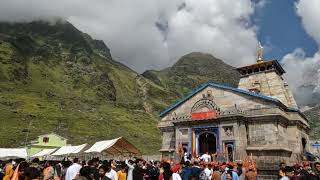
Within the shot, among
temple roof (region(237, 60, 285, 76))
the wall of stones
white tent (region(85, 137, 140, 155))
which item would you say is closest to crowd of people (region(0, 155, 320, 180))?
white tent (region(85, 137, 140, 155))

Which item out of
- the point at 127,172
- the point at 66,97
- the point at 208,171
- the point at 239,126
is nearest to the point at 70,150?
the point at 239,126

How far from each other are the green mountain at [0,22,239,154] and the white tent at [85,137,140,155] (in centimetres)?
4580

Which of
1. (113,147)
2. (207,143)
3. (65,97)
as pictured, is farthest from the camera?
(65,97)

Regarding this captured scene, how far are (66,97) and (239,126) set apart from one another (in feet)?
355

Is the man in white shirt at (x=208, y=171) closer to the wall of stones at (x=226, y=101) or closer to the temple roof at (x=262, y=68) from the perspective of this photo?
the wall of stones at (x=226, y=101)

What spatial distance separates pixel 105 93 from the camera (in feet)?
516

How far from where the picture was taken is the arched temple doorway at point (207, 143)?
34188 mm

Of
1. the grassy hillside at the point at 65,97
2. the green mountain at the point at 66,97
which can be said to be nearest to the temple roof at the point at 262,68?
the green mountain at the point at 66,97

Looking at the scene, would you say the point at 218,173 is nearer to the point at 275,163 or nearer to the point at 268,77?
the point at 275,163

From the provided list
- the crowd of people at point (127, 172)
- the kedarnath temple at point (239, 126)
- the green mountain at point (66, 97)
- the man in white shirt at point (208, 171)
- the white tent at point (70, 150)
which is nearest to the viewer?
the crowd of people at point (127, 172)

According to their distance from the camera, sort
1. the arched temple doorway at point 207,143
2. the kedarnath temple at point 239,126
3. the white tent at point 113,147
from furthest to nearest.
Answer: the arched temple doorway at point 207,143 < the white tent at point 113,147 < the kedarnath temple at point 239,126

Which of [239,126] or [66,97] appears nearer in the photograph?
[239,126]

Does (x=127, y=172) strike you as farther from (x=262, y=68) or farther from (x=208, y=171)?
(x=262, y=68)

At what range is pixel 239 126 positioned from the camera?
31031 millimetres
